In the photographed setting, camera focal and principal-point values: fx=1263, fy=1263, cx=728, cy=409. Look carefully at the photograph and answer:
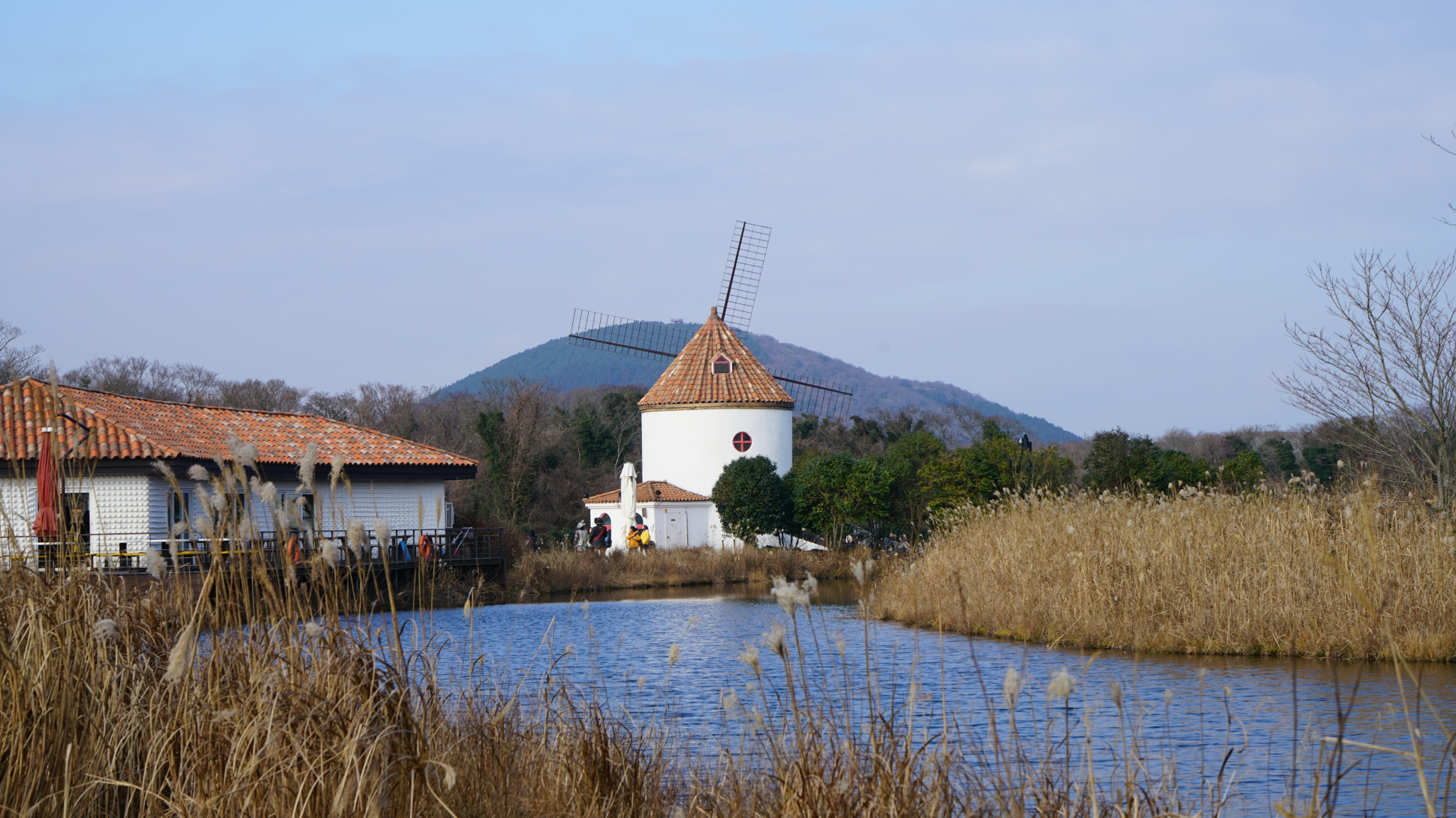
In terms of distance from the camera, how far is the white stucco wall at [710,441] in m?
40.8

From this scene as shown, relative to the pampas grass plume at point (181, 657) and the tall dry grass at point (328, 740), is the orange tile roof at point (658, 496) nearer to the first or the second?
the tall dry grass at point (328, 740)

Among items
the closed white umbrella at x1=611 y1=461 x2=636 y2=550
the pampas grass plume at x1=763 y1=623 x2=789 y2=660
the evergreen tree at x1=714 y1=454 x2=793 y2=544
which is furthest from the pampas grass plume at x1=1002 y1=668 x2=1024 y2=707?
the closed white umbrella at x1=611 y1=461 x2=636 y2=550

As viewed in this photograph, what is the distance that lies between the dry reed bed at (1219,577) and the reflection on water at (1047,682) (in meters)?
0.29

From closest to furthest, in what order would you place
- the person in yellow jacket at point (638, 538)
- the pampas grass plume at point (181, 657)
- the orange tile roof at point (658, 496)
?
the pampas grass plume at point (181, 657) < the person in yellow jacket at point (638, 538) < the orange tile roof at point (658, 496)

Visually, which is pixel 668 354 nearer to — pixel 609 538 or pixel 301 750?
pixel 609 538

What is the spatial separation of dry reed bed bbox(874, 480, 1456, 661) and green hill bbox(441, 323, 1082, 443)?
128 metres

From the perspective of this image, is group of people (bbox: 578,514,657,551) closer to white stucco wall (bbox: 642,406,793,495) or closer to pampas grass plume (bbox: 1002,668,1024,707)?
white stucco wall (bbox: 642,406,793,495)

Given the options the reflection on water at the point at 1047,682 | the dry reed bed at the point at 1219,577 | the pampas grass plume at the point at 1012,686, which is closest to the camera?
the pampas grass plume at the point at 1012,686

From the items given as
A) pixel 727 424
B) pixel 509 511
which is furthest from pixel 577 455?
pixel 727 424

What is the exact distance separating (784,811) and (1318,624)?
33.4 ft

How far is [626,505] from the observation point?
39.2m

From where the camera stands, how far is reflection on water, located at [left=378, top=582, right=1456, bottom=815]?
691 cm

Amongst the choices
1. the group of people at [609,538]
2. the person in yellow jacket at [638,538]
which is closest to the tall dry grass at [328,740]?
the group of people at [609,538]

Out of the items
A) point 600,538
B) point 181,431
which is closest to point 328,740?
point 181,431
